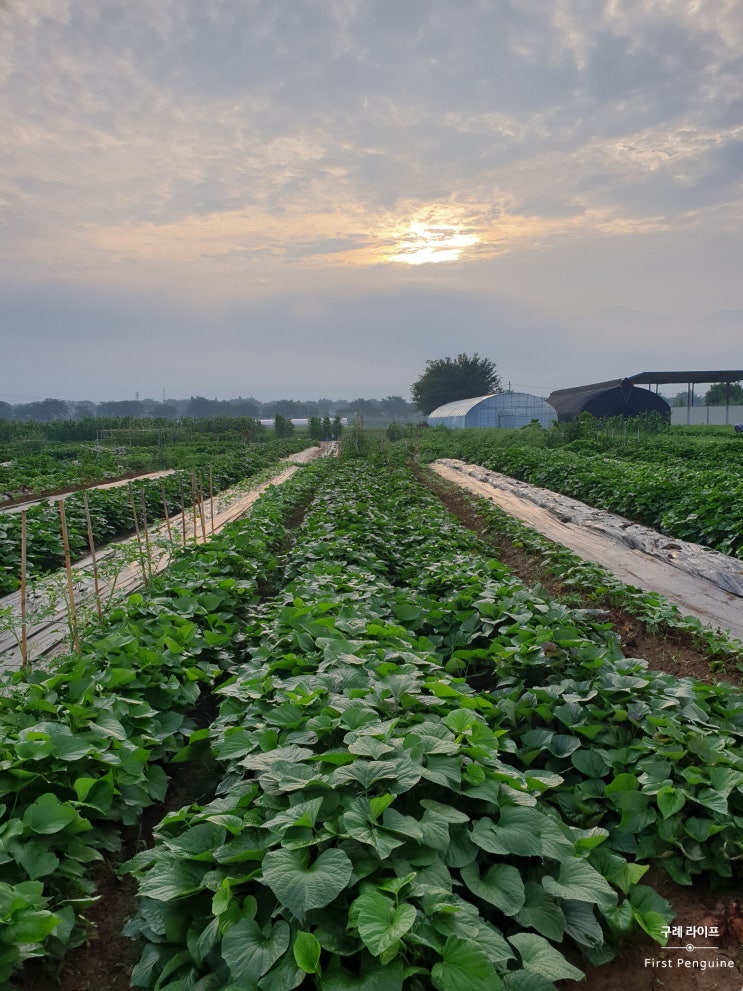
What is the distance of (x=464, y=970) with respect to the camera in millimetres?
1867

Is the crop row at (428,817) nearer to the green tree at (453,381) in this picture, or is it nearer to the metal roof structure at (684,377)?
the metal roof structure at (684,377)

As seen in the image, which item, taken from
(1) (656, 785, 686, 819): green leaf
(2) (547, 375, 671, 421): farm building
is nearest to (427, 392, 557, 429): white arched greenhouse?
(2) (547, 375, 671, 421): farm building

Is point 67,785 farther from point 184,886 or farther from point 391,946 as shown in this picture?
point 391,946

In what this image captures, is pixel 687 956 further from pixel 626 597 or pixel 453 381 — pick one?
pixel 453 381

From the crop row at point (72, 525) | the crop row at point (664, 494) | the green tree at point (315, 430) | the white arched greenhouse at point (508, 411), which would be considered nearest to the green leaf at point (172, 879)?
the crop row at point (72, 525)

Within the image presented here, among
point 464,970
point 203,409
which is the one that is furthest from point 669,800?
point 203,409

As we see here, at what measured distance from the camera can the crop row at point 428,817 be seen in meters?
2.00

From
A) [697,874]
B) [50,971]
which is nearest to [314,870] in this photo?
[50,971]

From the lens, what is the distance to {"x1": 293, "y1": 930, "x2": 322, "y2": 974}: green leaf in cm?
186

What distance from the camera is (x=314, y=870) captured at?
6.89ft

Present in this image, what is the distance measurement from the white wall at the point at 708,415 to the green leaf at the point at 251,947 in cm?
4543

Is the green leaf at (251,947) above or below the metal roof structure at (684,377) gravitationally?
below

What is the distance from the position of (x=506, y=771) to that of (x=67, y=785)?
6.56 ft

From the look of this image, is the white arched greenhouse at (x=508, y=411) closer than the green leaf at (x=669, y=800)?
No
